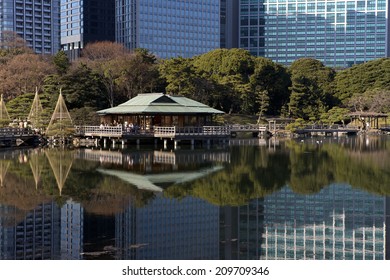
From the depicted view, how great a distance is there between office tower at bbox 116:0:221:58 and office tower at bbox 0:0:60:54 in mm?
19042

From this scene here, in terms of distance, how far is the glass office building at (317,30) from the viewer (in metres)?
141

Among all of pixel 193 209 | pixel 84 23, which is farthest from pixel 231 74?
pixel 193 209

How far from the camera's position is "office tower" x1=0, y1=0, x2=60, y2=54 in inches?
5192

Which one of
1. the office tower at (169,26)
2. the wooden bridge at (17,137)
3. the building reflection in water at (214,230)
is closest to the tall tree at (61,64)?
the wooden bridge at (17,137)

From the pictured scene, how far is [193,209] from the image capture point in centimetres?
2145

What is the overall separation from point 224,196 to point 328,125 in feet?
174

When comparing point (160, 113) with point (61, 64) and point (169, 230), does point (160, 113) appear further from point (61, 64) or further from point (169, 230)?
point (169, 230)

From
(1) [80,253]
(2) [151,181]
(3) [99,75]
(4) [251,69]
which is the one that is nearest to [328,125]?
(4) [251,69]

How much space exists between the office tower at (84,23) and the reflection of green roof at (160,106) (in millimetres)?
76856

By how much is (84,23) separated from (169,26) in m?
Answer: 18.5

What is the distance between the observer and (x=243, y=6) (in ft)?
487

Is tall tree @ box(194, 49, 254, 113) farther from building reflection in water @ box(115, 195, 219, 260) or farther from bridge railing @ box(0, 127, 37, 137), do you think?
building reflection in water @ box(115, 195, 219, 260)

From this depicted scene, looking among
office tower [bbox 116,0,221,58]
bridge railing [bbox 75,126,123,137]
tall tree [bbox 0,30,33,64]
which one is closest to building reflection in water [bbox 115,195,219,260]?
bridge railing [bbox 75,126,123,137]

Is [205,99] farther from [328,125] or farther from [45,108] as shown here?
[45,108]
